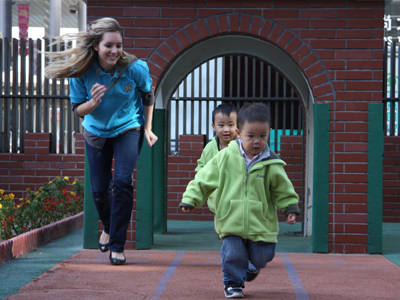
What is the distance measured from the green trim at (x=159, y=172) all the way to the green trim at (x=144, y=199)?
1.72 m

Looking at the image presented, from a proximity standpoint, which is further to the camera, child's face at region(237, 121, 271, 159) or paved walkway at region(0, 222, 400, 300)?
paved walkway at region(0, 222, 400, 300)

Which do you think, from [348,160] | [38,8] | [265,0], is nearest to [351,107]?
[348,160]

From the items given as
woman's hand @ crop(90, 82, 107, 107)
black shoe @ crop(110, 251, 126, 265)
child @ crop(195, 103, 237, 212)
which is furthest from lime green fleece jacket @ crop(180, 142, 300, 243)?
child @ crop(195, 103, 237, 212)

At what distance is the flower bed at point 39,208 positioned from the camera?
6609 mm

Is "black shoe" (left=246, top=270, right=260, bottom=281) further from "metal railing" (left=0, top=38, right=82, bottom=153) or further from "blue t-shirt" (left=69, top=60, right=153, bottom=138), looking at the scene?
"metal railing" (left=0, top=38, right=82, bottom=153)

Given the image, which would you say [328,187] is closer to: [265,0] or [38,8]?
[265,0]

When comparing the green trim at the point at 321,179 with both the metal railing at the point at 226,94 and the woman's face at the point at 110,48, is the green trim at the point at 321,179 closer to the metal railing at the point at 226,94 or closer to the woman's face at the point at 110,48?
the woman's face at the point at 110,48

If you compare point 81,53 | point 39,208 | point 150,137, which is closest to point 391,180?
point 39,208

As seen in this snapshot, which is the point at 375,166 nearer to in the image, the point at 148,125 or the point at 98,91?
the point at 148,125

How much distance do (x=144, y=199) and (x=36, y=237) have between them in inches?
45.6

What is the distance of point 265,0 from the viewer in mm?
6805

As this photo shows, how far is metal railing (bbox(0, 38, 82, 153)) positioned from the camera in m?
10.5

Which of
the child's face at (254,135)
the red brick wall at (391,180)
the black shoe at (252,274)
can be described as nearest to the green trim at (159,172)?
the red brick wall at (391,180)

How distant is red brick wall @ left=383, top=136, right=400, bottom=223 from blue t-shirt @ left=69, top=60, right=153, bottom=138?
6201 millimetres
